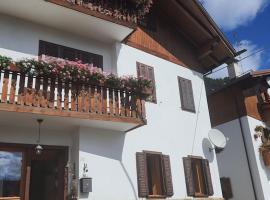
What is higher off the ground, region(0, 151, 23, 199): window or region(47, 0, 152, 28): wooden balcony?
region(47, 0, 152, 28): wooden balcony

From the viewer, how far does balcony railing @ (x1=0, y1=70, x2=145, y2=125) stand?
7.93m

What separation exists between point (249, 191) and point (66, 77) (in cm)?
1047

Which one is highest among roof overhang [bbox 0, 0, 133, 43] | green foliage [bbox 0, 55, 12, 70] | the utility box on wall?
roof overhang [bbox 0, 0, 133, 43]

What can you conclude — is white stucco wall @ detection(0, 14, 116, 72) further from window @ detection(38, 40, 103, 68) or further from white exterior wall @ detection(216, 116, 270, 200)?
white exterior wall @ detection(216, 116, 270, 200)

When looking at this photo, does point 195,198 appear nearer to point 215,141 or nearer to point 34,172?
point 215,141

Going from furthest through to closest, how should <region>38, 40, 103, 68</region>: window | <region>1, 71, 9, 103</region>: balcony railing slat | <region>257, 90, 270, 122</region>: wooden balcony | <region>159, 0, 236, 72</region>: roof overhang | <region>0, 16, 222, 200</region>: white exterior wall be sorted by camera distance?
<region>257, 90, 270, 122</region>: wooden balcony, <region>159, 0, 236, 72</region>: roof overhang, <region>38, 40, 103, 68</region>: window, <region>0, 16, 222, 200</region>: white exterior wall, <region>1, 71, 9, 103</region>: balcony railing slat

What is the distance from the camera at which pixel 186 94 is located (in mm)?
13805

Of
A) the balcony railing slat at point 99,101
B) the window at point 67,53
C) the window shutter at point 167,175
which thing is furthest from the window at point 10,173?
the window shutter at point 167,175

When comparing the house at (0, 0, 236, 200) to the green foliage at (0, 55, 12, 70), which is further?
the house at (0, 0, 236, 200)

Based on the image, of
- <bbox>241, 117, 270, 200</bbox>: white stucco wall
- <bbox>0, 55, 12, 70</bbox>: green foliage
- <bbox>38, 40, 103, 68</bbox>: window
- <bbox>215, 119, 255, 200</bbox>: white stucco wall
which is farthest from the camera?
<bbox>215, 119, 255, 200</bbox>: white stucco wall

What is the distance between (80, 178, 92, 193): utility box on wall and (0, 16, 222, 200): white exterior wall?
0.22m

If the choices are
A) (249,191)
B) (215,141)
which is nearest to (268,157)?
(249,191)

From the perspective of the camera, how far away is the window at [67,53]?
10.2 meters

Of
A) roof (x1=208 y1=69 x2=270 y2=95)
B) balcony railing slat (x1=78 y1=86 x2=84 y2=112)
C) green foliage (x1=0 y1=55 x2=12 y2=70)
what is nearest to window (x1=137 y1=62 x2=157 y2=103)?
balcony railing slat (x1=78 y1=86 x2=84 y2=112)
